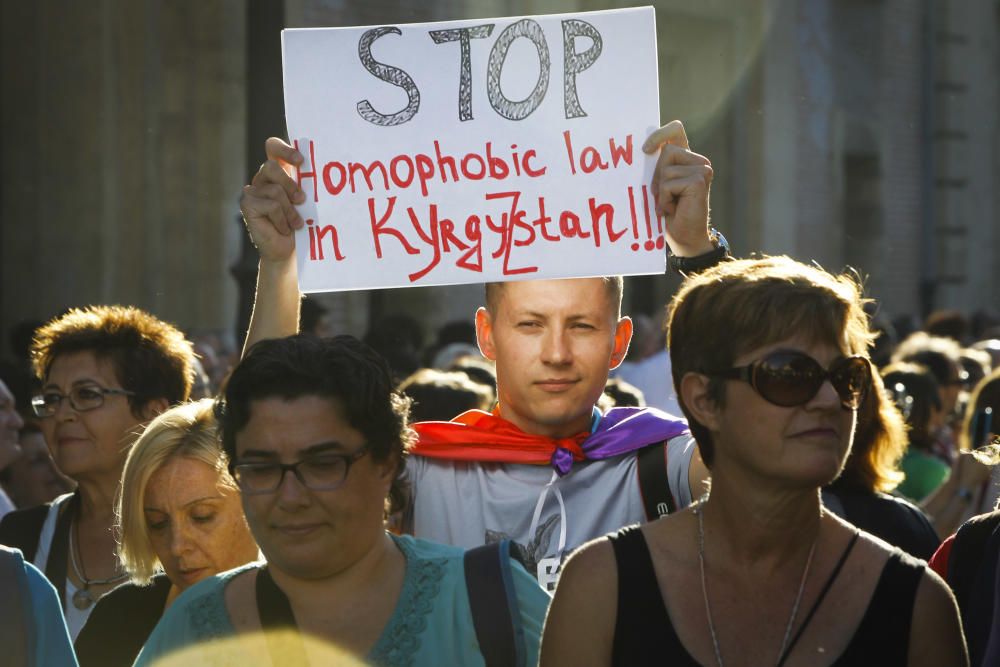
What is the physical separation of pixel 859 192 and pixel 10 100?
39.4 feet

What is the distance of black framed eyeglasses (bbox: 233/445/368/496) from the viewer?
271 cm

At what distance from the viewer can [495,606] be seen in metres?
2.68

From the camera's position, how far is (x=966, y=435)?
17.4 feet

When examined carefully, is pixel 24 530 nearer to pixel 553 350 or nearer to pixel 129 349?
pixel 129 349

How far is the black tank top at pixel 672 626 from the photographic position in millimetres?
2521

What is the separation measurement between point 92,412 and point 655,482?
1684 millimetres

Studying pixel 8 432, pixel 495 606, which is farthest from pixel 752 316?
pixel 8 432

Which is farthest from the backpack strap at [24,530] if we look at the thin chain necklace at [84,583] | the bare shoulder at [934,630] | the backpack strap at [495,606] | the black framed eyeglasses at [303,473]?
the bare shoulder at [934,630]

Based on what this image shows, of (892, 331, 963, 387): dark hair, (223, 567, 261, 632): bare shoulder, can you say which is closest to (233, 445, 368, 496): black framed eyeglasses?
(223, 567, 261, 632): bare shoulder

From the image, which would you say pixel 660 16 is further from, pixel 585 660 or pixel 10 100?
pixel 585 660

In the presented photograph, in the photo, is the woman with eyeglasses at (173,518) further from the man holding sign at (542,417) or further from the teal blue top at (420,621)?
the teal blue top at (420,621)

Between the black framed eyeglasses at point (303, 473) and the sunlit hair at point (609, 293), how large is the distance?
905mm

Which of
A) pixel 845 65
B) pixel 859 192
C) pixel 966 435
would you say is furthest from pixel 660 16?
pixel 966 435

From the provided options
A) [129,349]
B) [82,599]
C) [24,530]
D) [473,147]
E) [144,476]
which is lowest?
[82,599]
